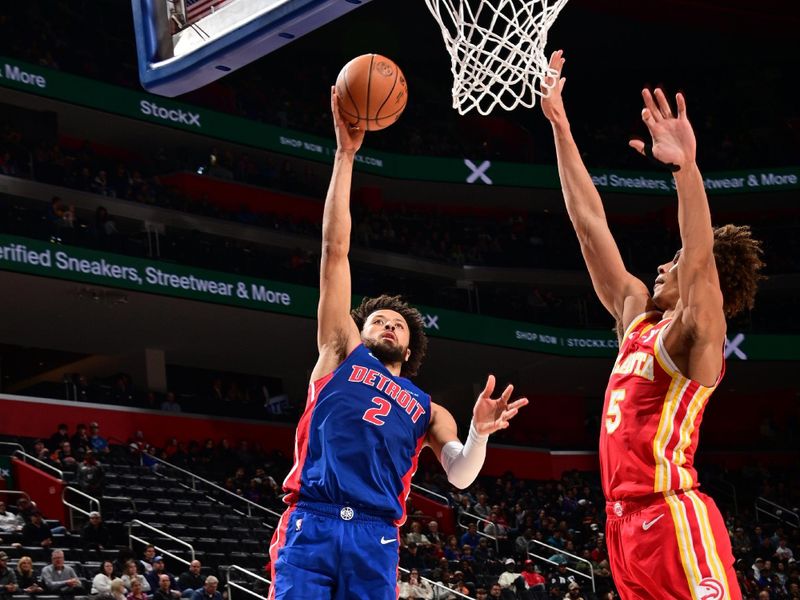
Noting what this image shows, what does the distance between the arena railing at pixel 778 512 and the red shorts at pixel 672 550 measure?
19290 mm

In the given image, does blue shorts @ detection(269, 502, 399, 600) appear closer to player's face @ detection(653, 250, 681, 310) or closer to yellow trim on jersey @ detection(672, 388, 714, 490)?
yellow trim on jersey @ detection(672, 388, 714, 490)

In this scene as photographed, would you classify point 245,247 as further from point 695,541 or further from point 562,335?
point 695,541

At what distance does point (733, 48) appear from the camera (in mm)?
30312

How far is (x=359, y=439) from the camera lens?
15.4 feet

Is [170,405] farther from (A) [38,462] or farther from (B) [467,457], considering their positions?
(B) [467,457]

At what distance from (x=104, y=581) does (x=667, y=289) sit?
8.09 m

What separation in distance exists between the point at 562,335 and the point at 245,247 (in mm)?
6717

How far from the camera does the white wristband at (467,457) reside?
191 inches

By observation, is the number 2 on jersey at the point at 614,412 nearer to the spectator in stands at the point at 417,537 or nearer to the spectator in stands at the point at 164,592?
the spectator in stands at the point at 164,592

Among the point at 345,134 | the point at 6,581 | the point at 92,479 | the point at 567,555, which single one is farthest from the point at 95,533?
the point at 345,134

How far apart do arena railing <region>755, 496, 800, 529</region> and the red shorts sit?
759 inches

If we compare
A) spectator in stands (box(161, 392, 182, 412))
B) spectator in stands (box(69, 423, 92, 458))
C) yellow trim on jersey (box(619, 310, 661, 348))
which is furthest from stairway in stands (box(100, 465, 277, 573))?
yellow trim on jersey (box(619, 310, 661, 348))

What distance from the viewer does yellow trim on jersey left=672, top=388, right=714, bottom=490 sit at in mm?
4312

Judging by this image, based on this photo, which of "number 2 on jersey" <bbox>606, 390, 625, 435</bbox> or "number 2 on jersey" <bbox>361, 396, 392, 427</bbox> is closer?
"number 2 on jersey" <bbox>606, 390, 625, 435</bbox>
